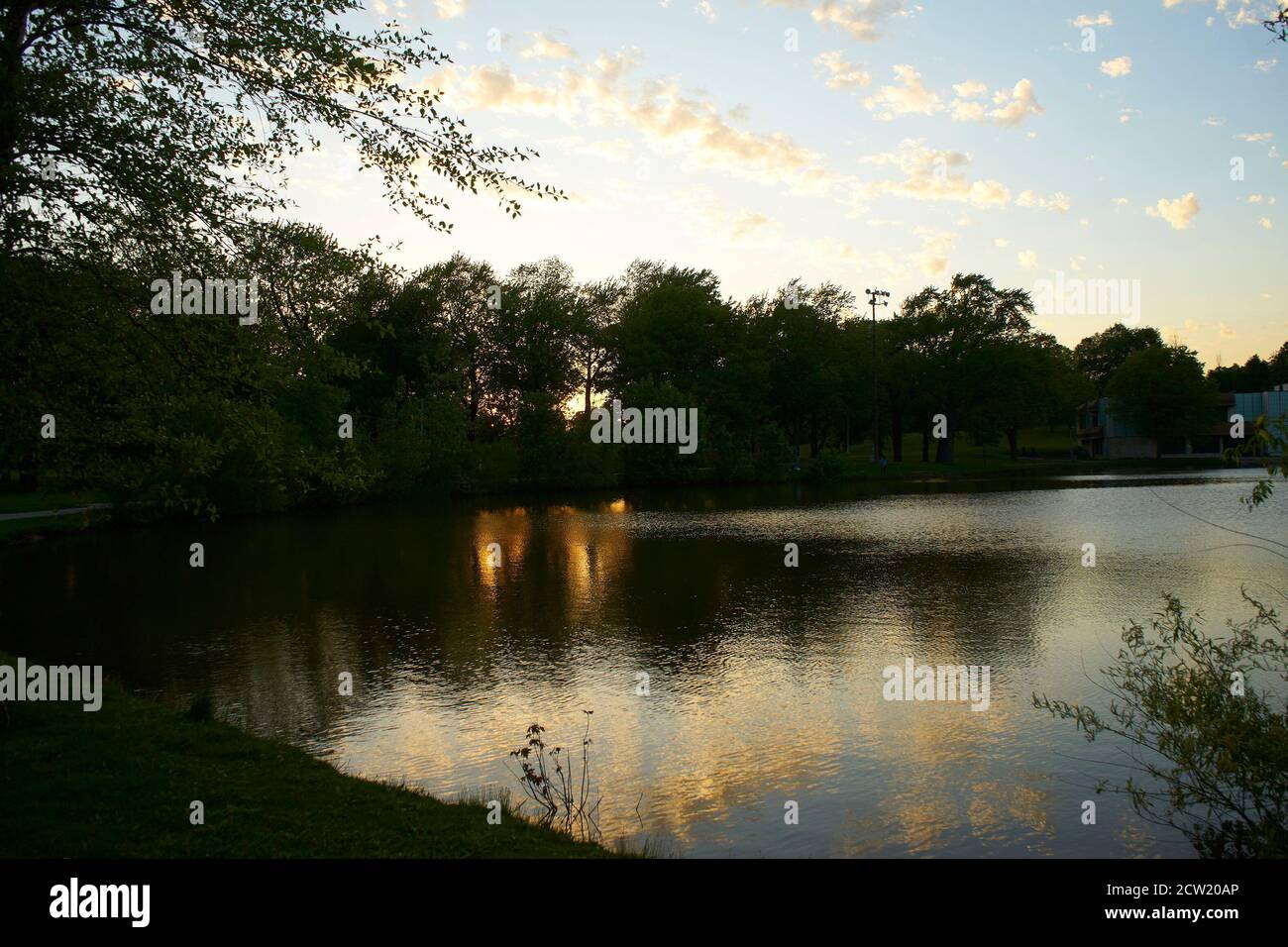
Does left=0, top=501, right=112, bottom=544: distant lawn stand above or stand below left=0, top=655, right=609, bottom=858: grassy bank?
above

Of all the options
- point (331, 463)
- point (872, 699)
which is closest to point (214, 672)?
point (331, 463)

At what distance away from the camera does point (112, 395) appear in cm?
995

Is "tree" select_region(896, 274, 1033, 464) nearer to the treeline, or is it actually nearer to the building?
the treeline

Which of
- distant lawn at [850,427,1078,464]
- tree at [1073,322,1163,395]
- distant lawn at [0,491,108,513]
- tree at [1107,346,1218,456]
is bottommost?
distant lawn at [0,491,108,513]

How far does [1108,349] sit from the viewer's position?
147750 mm

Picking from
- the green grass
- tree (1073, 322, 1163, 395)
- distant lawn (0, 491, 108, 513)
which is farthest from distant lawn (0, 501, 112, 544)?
tree (1073, 322, 1163, 395)

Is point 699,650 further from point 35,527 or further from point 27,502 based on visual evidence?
point 27,502

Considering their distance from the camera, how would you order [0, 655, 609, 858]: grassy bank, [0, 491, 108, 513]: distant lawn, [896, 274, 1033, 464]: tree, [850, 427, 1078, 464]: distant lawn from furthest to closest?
[850, 427, 1078, 464]: distant lawn
[896, 274, 1033, 464]: tree
[0, 491, 108, 513]: distant lawn
[0, 655, 609, 858]: grassy bank

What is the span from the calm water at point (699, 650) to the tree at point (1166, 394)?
75.3m

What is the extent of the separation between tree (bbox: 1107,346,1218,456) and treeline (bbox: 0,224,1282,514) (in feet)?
4.18

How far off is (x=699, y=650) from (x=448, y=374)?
175ft

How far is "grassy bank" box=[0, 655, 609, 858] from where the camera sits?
7168mm

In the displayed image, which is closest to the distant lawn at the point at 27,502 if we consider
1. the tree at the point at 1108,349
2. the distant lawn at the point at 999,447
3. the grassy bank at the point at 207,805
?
the grassy bank at the point at 207,805

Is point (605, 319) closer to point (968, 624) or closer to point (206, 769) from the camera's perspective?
point (968, 624)
